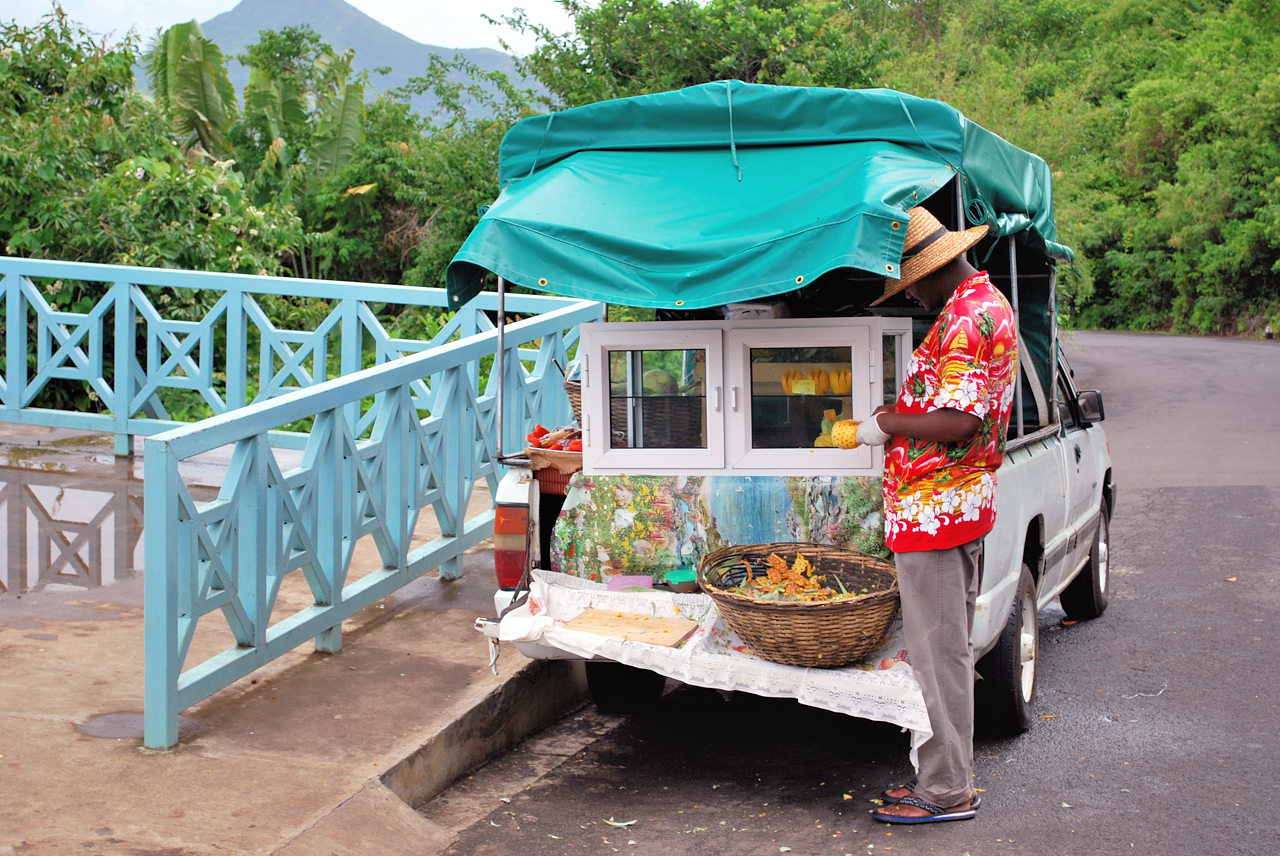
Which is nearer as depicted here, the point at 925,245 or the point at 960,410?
the point at 960,410

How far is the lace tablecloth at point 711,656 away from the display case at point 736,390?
1.67 ft

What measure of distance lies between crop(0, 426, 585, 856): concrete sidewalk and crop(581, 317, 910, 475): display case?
3.92ft

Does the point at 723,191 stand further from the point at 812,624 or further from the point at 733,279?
the point at 812,624

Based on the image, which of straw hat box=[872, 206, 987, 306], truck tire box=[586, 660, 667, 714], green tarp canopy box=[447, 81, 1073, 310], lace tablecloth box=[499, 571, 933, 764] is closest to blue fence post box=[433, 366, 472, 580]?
green tarp canopy box=[447, 81, 1073, 310]

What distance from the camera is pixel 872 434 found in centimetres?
406

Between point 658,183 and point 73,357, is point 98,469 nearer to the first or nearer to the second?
point 73,357

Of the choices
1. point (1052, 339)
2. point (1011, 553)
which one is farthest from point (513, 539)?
point (1052, 339)

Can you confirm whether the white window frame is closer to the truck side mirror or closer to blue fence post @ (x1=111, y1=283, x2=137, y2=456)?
the truck side mirror

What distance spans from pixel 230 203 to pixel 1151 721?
10.9 m

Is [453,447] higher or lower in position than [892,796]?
higher

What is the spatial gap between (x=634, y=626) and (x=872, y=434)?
3.72 ft

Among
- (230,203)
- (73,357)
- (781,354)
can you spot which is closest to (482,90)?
(230,203)

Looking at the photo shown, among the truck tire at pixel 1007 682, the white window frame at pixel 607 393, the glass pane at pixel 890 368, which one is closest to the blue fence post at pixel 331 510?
the white window frame at pixel 607 393

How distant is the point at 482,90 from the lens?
2333cm
